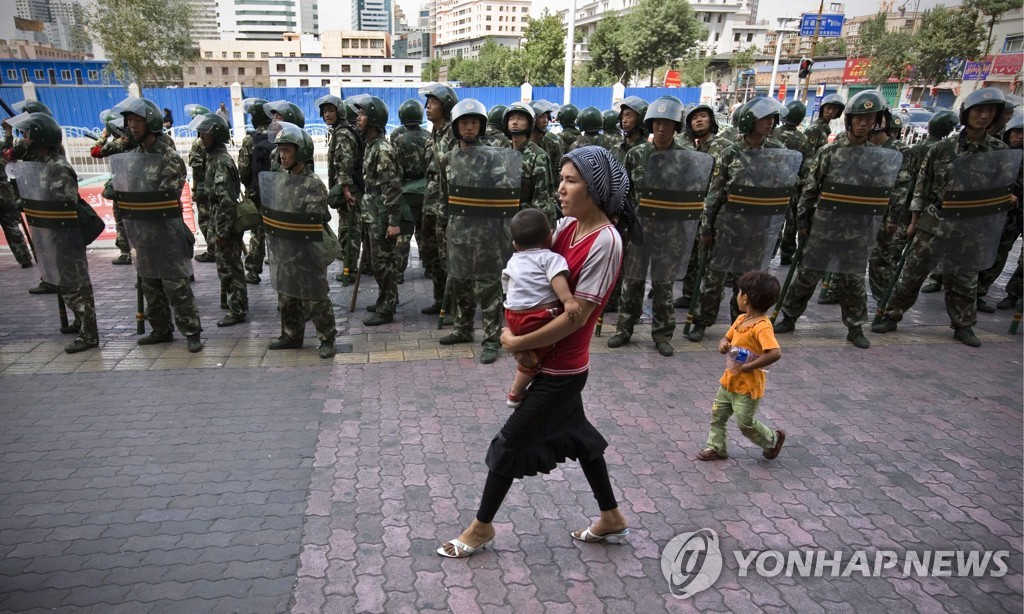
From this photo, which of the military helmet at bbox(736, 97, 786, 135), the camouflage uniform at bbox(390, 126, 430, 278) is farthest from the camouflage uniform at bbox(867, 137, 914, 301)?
the camouflage uniform at bbox(390, 126, 430, 278)

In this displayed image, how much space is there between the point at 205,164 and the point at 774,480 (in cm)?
632

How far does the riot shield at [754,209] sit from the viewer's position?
17.9 feet

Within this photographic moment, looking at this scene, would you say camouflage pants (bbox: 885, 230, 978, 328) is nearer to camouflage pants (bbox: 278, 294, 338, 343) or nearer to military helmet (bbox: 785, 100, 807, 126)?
military helmet (bbox: 785, 100, 807, 126)

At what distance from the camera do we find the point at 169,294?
5387mm

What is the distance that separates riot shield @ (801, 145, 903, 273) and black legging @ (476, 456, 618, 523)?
403 centimetres

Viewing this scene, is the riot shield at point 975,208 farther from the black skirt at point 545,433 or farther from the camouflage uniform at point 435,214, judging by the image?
the black skirt at point 545,433

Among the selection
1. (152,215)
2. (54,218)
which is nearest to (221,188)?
(152,215)

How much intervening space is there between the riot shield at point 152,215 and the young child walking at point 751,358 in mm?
4532

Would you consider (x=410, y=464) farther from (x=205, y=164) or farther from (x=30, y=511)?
(x=205, y=164)

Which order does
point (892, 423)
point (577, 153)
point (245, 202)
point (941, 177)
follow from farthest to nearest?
point (245, 202), point (941, 177), point (892, 423), point (577, 153)

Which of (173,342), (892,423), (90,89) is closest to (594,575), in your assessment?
(892,423)

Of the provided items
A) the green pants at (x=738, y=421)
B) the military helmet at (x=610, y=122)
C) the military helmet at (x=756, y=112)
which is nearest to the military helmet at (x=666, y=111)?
the military helmet at (x=756, y=112)

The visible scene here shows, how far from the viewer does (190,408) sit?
4410 millimetres

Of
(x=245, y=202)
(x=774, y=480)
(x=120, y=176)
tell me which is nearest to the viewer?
(x=774, y=480)
